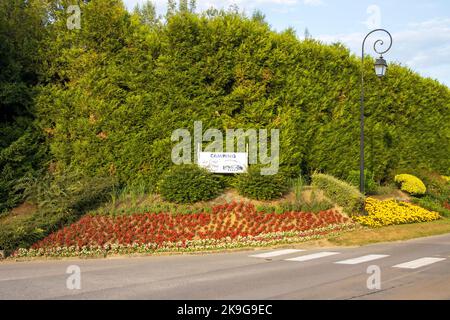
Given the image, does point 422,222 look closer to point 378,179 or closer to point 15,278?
point 378,179

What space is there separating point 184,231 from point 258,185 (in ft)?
11.5

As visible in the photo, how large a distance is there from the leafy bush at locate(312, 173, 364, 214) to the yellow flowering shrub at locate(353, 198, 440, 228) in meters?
0.44

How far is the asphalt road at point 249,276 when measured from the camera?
25.6 ft

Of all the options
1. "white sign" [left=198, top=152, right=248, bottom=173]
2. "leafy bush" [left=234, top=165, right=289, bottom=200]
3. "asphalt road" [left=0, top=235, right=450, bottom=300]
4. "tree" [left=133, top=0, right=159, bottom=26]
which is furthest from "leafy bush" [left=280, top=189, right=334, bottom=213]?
"tree" [left=133, top=0, right=159, bottom=26]

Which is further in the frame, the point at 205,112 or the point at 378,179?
the point at 378,179

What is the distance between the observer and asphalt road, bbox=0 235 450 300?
780cm

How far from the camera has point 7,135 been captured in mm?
15781

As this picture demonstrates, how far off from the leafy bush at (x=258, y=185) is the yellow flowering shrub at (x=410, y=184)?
8239mm

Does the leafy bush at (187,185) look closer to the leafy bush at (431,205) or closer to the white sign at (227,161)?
the white sign at (227,161)

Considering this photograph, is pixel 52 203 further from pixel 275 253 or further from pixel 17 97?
pixel 275 253

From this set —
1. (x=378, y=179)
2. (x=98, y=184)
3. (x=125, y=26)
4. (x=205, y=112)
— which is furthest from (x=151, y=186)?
(x=378, y=179)

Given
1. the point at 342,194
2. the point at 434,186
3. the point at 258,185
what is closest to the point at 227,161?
the point at 258,185
